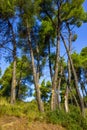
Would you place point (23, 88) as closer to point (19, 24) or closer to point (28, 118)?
point (19, 24)

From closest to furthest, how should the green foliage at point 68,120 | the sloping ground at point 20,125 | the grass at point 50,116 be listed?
the sloping ground at point 20,125 < the grass at point 50,116 < the green foliage at point 68,120

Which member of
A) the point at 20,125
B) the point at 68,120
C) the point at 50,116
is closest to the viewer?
the point at 20,125

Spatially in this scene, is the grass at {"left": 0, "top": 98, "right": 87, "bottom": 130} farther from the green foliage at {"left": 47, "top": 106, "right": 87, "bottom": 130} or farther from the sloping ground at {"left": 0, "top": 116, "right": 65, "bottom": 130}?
the sloping ground at {"left": 0, "top": 116, "right": 65, "bottom": 130}

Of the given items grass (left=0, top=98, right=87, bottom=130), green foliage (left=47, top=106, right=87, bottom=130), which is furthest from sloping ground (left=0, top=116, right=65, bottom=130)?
green foliage (left=47, top=106, right=87, bottom=130)

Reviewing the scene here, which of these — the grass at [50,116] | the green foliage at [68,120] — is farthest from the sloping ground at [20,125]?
the green foliage at [68,120]

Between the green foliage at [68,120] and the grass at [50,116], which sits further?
the green foliage at [68,120]

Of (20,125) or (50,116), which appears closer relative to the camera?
(20,125)

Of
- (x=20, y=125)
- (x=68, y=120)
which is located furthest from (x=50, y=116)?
(x=20, y=125)

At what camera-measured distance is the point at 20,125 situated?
13.9 metres

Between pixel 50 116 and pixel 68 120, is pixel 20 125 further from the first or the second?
pixel 68 120

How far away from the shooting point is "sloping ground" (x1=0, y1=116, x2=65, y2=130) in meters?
13.6

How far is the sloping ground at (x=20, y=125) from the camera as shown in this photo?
44.6 ft

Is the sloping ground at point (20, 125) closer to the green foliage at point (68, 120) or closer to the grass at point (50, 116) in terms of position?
the grass at point (50, 116)

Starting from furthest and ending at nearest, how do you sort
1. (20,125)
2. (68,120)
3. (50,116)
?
(68,120), (50,116), (20,125)
